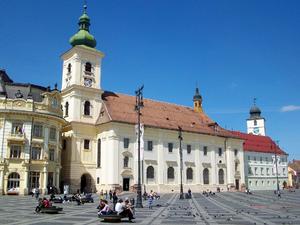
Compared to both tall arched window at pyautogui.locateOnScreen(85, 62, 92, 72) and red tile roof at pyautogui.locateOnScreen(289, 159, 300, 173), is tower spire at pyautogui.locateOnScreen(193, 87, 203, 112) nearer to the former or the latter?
tall arched window at pyautogui.locateOnScreen(85, 62, 92, 72)

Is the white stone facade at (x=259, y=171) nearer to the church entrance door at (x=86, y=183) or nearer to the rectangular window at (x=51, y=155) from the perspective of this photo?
the church entrance door at (x=86, y=183)

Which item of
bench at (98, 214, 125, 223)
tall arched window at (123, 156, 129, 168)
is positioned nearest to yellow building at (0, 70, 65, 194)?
tall arched window at (123, 156, 129, 168)

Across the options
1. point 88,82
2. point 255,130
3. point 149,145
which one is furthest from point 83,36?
point 255,130

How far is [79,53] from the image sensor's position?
61.6 meters

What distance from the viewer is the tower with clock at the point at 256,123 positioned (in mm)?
123250

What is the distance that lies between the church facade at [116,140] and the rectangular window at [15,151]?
10.0m

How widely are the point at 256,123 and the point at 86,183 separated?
79.9 meters

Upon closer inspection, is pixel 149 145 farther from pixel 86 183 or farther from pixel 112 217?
pixel 112 217

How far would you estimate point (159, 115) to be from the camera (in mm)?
67062

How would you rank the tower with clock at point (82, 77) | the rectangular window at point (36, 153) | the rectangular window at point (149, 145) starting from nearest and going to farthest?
the rectangular window at point (36, 153)
the tower with clock at point (82, 77)
the rectangular window at point (149, 145)

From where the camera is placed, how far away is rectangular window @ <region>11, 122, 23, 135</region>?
157 feet

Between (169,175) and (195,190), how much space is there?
20.6 ft

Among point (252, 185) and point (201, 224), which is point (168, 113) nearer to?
point (252, 185)

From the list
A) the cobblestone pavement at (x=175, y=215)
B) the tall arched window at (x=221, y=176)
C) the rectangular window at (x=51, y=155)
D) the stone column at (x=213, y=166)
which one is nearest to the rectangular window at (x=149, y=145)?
the stone column at (x=213, y=166)
